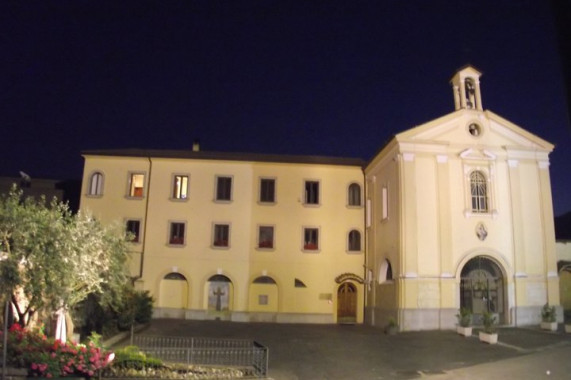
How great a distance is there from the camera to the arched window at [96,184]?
111ft

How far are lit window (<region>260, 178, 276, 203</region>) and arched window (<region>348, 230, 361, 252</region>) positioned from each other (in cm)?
543

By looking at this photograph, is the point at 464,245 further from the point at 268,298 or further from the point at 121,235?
the point at 121,235

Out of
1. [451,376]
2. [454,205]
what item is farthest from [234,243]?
[451,376]

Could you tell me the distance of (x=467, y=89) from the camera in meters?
29.3

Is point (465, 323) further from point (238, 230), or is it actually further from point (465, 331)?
point (238, 230)

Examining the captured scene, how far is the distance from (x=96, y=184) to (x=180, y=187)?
17.6ft

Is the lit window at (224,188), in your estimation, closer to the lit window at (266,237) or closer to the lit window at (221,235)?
the lit window at (221,235)

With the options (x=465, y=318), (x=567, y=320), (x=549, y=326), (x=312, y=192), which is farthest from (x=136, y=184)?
(x=567, y=320)

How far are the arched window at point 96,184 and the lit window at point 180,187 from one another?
4685mm

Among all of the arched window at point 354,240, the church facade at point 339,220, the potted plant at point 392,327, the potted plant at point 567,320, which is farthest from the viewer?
the arched window at point 354,240

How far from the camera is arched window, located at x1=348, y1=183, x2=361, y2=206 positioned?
3381 cm

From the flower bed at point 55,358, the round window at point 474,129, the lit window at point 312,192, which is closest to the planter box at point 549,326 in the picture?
the round window at point 474,129

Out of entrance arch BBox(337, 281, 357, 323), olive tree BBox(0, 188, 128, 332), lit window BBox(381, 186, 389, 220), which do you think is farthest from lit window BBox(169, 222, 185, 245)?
olive tree BBox(0, 188, 128, 332)

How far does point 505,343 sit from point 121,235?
610 inches
